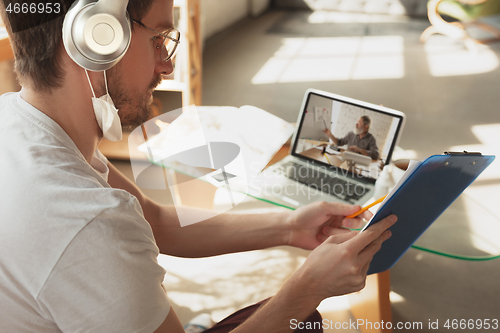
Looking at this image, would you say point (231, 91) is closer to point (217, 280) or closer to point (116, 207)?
point (217, 280)

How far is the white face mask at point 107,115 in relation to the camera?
2.54 ft

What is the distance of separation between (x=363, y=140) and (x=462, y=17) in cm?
404

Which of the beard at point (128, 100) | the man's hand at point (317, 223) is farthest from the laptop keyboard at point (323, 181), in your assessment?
the beard at point (128, 100)

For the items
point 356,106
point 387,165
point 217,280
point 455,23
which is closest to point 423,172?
point 387,165

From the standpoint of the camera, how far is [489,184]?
2512mm

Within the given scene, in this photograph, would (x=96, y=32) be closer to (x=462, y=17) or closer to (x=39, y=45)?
(x=39, y=45)

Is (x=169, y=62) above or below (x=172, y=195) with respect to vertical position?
above

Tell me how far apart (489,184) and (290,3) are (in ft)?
11.9

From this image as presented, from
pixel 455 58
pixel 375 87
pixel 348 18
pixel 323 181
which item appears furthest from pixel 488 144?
pixel 348 18

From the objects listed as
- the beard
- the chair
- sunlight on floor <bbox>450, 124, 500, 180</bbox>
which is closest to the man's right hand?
the beard

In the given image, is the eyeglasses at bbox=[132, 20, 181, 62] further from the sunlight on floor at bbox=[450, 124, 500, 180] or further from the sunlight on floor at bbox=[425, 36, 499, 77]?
the sunlight on floor at bbox=[425, 36, 499, 77]

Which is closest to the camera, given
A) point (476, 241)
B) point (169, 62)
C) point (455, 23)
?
point (169, 62)

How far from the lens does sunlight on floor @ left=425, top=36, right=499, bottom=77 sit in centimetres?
422

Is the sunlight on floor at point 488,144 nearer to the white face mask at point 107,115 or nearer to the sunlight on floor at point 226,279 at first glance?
the sunlight on floor at point 226,279
